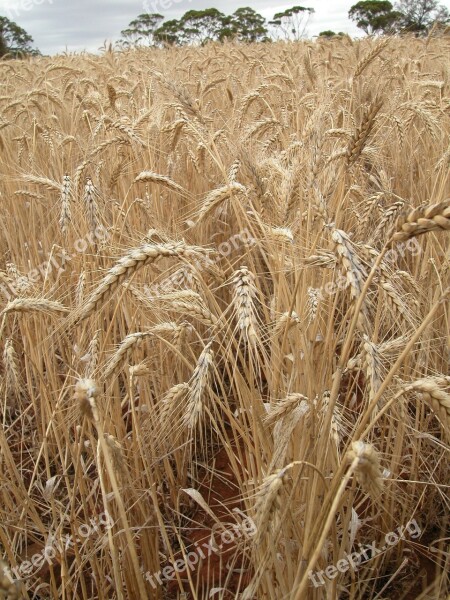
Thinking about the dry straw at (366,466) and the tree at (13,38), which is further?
the tree at (13,38)

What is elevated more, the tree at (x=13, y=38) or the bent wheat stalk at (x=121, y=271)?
the tree at (x=13, y=38)

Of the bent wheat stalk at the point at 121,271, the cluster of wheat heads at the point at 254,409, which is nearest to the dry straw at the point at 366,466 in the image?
the cluster of wheat heads at the point at 254,409

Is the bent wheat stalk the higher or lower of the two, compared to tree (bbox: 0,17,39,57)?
lower

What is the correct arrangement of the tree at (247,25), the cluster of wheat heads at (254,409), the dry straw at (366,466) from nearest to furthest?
the dry straw at (366,466) → the cluster of wheat heads at (254,409) → the tree at (247,25)

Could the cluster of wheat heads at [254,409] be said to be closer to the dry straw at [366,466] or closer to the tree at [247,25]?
the dry straw at [366,466]

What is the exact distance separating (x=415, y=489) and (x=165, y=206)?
206cm

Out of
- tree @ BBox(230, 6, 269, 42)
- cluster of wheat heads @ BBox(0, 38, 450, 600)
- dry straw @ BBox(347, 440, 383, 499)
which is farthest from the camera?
tree @ BBox(230, 6, 269, 42)

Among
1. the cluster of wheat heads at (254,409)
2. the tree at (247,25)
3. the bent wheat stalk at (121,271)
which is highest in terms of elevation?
the tree at (247,25)

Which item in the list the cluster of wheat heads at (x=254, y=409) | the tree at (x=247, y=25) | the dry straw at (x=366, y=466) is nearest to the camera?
the dry straw at (x=366, y=466)

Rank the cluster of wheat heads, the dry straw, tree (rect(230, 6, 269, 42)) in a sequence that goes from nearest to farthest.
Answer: the dry straw < the cluster of wheat heads < tree (rect(230, 6, 269, 42))

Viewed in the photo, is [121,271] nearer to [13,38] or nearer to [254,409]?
[254,409]

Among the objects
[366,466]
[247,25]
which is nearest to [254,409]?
[366,466]

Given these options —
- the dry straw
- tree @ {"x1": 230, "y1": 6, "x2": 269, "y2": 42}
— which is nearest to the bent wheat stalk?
the dry straw

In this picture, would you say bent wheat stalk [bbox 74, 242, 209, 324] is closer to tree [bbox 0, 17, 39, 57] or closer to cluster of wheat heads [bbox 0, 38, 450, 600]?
cluster of wheat heads [bbox 0, 38, 450, 600]
